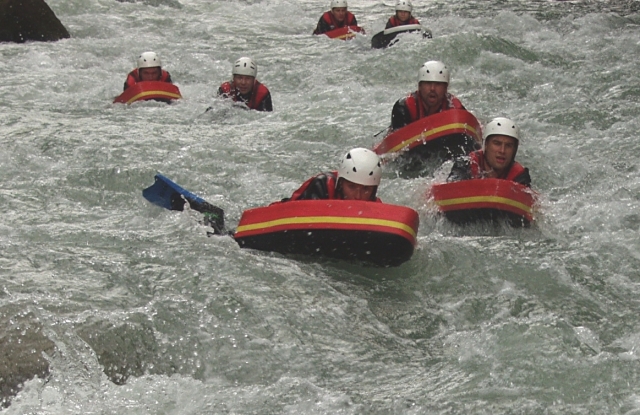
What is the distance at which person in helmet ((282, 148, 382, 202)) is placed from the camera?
7.08 metres

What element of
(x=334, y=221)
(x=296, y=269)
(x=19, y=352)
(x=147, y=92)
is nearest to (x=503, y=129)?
(x=334, y=221)

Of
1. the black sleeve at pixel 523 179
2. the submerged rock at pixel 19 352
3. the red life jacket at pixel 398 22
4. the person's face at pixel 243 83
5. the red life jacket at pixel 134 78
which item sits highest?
the red life jacket at pixel 398 22

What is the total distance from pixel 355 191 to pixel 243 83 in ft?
15.3

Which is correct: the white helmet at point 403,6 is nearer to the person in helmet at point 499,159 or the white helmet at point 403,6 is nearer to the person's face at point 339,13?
the person's face at point 339,13

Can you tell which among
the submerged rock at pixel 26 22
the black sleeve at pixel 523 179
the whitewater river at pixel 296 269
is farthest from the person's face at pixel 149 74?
the black sleeve at pixel 523 179

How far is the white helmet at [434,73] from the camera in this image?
388 inches

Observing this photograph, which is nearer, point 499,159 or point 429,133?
point 499,159

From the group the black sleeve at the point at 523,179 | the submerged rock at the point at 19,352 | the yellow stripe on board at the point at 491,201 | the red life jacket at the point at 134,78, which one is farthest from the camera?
the red life jacket at the point at 134,78

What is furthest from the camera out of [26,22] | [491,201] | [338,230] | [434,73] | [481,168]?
[26,22]

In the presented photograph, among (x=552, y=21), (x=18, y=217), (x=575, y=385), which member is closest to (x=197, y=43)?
(x=552, y=21)

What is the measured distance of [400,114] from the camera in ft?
32.5

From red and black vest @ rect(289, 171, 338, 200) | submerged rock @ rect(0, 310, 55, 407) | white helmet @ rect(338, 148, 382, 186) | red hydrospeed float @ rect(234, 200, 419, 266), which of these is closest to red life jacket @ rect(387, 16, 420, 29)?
red and black vest @ rect(289, 171, 338, 200)

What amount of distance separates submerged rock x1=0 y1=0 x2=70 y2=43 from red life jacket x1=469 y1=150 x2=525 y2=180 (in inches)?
354

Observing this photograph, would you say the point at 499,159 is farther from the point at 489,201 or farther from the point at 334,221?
the point at 334,221
